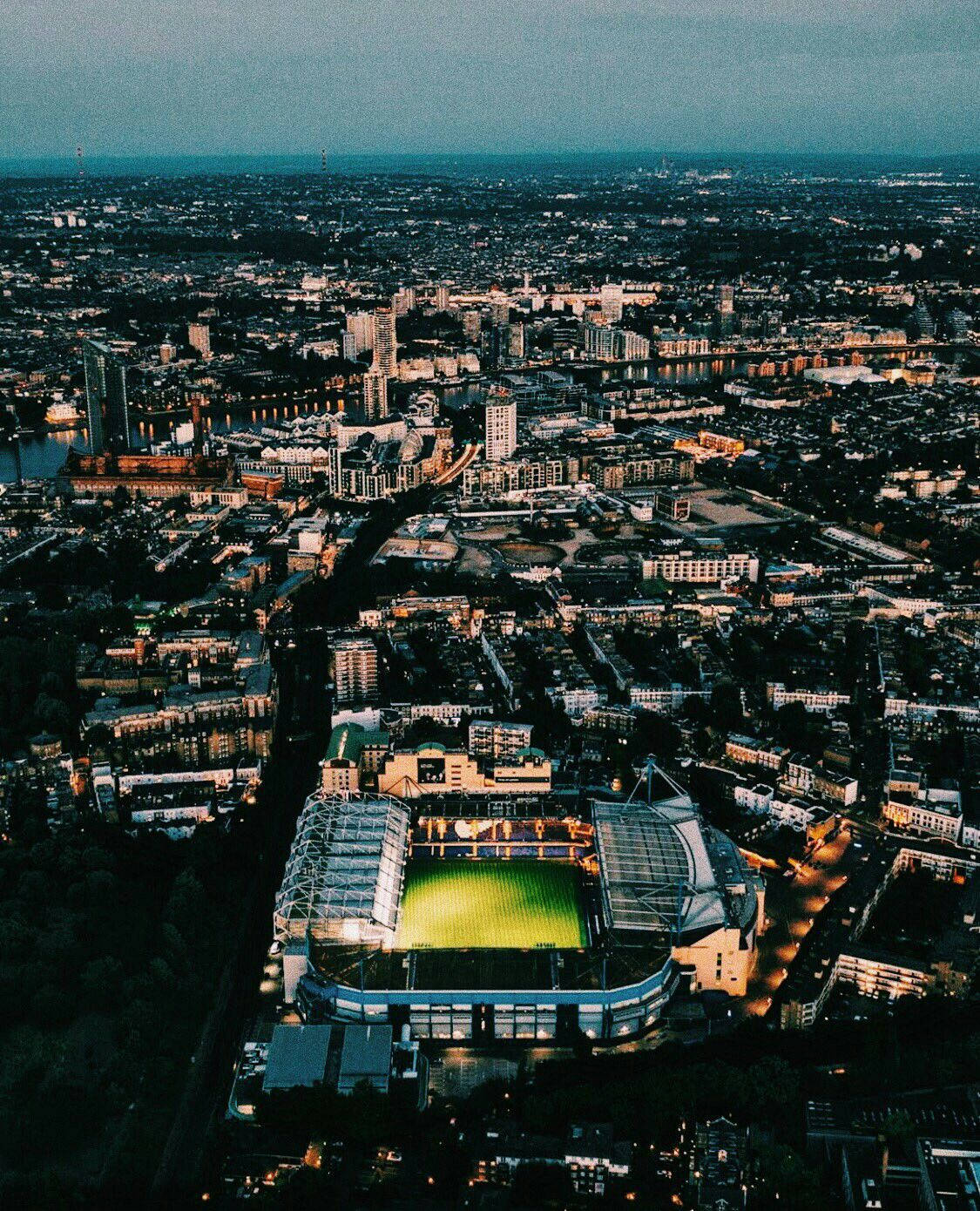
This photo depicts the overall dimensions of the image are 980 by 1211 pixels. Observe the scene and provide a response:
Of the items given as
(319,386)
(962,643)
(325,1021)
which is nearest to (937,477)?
(962,643)

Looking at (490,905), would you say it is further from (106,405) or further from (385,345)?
(385,345)

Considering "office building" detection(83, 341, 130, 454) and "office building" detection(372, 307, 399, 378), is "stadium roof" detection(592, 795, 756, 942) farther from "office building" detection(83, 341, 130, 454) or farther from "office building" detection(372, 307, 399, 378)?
"office building" detection(372, 307, 399, 378)

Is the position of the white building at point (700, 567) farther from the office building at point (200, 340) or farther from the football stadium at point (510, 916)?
the office building at point (200, 340)

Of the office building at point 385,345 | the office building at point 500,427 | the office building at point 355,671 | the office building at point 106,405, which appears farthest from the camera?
the office building at point 385,345

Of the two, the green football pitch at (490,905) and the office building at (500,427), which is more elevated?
the office building at (500,427)

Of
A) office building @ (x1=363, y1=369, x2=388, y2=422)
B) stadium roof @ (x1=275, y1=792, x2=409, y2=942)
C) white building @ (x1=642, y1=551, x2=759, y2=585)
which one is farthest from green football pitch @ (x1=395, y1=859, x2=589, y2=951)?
office building @ (x1=363, y1=369, x2=388, y2=422)

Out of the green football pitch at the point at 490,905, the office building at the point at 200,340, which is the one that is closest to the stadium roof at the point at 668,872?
the green football pitch at the point at 490,905

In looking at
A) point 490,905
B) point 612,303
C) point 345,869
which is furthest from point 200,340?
point 490,905

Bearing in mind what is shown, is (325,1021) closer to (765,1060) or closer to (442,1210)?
(442,1210)
